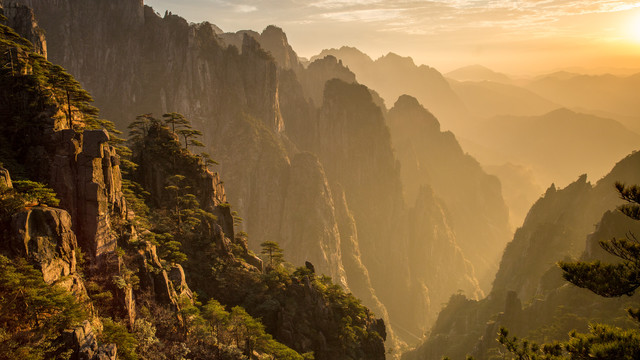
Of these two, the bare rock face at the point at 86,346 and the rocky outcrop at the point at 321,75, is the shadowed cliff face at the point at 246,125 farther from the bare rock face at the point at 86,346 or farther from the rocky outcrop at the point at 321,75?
the bare rock face at the point at 86,346

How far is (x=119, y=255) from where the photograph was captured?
2352 centimetres

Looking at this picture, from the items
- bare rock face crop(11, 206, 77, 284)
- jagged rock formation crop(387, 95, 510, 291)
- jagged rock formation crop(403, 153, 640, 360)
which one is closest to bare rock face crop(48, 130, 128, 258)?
bare rock face crop(11, 206, 77, 284)

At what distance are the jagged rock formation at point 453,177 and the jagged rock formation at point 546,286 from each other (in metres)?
81.1

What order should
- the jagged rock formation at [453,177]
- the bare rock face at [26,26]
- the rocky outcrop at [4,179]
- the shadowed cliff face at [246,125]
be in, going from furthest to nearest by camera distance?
the jagged rock formation at [453,177] → the shadowed cliff face at [246,125] → the bare rock face at [26,26] → the rocky outcrop at [4,179]

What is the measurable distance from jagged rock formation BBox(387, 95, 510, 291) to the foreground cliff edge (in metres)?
148

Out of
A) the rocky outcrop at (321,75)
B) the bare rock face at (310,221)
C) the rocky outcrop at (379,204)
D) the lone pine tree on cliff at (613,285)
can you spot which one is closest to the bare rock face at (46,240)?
the lone pine tree on cliff at (613,285)

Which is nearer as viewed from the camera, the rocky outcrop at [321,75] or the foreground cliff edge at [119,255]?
the foreground cliff edge at [119,255]

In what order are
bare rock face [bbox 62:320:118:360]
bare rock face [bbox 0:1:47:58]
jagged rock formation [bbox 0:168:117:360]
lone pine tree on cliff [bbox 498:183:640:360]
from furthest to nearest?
1. bare rock face [bbox 0:1:47:58]
2. jagged rock formation [bbox 0:168:117:360]
3. bare rock face [bbox 62:320:118:360]
4. lone pine tree on cliff [bbox 498:183:640:360]

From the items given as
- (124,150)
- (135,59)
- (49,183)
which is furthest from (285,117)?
(49,183)

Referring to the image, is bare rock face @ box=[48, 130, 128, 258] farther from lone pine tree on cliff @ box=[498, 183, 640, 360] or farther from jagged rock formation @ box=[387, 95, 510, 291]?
jagged rock formation @ box=[387, 95, 510, 291]

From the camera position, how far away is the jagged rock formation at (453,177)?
182 meters

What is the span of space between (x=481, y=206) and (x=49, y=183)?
197 meters

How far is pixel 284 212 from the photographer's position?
119188 mm

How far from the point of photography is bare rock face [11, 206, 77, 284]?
1767cm
